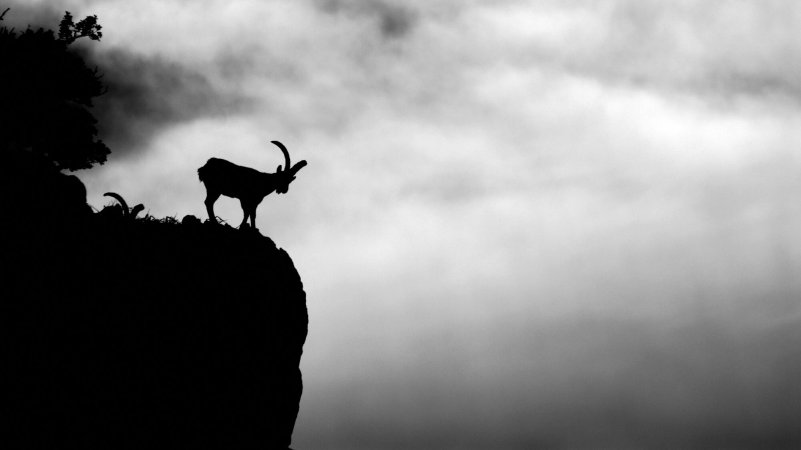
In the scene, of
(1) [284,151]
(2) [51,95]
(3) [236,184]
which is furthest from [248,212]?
(2) [51,95]

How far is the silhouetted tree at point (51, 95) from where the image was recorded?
1040 inches

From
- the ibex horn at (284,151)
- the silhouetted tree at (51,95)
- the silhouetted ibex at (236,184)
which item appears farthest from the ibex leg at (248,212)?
the silhouetted tree at (51,95)

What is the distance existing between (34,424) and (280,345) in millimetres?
6805

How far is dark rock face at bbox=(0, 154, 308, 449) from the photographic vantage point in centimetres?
1664

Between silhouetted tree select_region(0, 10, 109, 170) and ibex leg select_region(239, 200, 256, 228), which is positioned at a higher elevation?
silhouetted tree select_region(0, 10, 109, 170)

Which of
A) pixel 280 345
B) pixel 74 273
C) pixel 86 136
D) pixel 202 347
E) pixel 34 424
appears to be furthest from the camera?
pixel 86 136

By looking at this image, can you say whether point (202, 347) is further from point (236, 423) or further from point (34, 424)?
point (34, 424)

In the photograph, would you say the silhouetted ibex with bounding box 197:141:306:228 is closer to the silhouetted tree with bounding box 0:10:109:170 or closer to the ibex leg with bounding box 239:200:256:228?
the ibex leg with bounding box 239:200:256:228

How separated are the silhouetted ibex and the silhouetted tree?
8.76 meters

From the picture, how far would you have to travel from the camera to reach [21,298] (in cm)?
1683

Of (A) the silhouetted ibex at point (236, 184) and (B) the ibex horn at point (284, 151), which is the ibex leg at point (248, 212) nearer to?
(A) the silhouetted ibex at point (236, 184)

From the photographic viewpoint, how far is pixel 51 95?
1076 inches

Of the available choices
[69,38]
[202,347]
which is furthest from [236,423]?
[69,38]

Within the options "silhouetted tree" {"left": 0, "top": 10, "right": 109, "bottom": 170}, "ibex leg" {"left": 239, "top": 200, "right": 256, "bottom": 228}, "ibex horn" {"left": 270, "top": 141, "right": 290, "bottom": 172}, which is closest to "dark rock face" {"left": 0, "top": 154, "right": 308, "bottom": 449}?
"ibex leg" {"left": 239, "top": 200, "right": 256, "bottom": 228}
